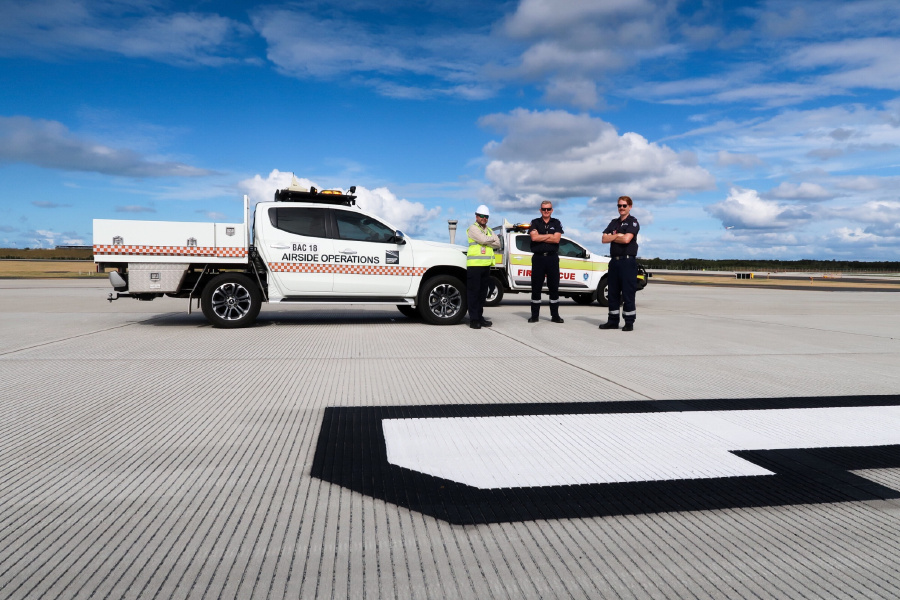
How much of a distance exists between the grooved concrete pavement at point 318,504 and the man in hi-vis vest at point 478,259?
8.71 ft

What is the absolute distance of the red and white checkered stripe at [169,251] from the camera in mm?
9039

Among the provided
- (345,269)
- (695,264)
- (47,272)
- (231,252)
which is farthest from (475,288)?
(695,264)

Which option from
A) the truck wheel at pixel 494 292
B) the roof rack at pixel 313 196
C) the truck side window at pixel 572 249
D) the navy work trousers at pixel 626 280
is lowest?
the truck wheel at pixel 494 292

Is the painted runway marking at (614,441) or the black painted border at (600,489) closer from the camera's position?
the black painted border at (600,489)

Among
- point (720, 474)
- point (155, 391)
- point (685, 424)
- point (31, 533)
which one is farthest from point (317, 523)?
point (155, 391)

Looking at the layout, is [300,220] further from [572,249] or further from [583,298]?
[583,298]

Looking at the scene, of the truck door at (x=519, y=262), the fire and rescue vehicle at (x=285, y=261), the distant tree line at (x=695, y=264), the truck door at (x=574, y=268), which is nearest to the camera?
the fire and rescue vehicle at (x=285, y=261)

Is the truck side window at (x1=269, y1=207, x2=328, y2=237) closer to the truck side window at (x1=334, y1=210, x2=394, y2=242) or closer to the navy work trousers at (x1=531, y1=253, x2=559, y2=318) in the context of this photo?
the truck side window at (x1=334, y1=210, x2=394, y2=242)

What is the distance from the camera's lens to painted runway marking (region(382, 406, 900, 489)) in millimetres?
3213

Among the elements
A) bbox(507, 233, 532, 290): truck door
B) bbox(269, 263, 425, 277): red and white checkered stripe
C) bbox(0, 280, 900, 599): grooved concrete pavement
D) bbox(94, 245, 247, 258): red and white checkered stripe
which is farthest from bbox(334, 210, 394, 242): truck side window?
bbox(507, 233, 532, 290): truck door

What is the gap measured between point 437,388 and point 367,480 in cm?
230

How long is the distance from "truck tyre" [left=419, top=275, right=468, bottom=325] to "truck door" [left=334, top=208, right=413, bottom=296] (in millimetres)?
411

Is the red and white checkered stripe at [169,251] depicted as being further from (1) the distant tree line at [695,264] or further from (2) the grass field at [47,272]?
(1) the distant tree line at [695,264]

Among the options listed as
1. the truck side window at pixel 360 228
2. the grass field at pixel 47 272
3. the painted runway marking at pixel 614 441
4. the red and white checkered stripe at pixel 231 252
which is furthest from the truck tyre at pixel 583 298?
the grass field at pixel 47 272
